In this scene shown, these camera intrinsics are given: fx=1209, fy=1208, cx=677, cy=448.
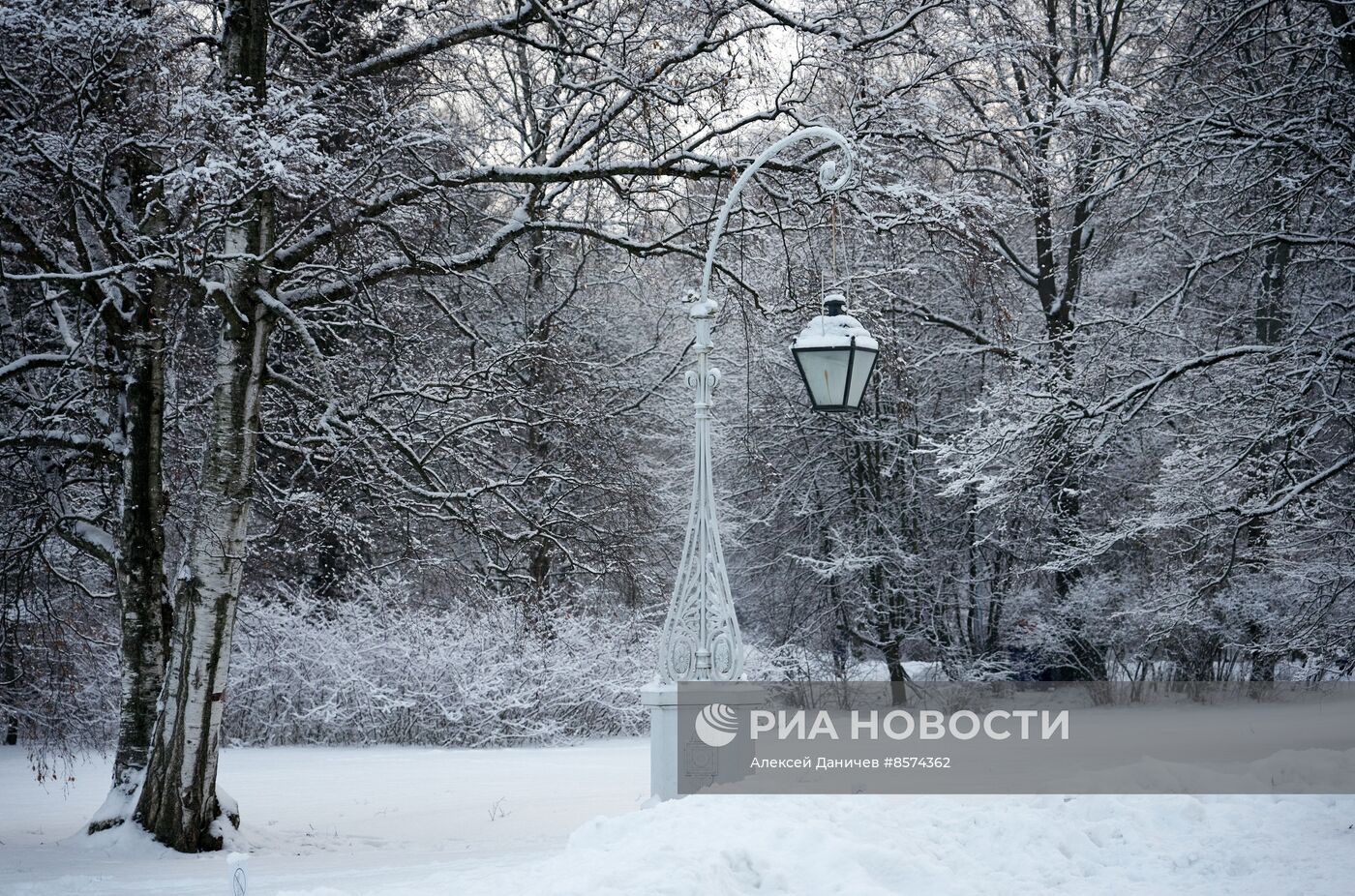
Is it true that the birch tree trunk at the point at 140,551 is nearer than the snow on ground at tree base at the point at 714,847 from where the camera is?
No

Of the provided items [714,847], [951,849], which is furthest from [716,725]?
[951,849]

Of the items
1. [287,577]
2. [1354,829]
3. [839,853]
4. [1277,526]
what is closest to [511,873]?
[839,853]

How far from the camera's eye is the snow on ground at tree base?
658cm

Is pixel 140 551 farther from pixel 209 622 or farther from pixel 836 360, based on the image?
pixel 836 360

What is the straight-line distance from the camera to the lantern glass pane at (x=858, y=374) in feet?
23.8

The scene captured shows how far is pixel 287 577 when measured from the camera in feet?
56.4

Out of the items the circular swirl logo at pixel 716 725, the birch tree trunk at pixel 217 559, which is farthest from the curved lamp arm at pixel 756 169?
the birch tree trunk at pixel 217 559

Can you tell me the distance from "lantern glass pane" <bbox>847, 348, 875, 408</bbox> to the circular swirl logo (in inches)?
82.5

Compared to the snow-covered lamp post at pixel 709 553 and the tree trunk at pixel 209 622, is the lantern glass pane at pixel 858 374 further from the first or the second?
the tree trunk at pixel 209 622

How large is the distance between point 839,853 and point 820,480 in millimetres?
13811

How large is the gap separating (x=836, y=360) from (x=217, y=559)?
482cm

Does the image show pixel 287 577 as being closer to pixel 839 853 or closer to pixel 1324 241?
pixel 839 853

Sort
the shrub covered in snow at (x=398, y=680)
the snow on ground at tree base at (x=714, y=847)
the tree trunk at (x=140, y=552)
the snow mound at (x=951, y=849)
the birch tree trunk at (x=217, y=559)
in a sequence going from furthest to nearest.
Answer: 1. the shrub covered in snow at (x=398, y=680)
2. the tree trunk at (x=140, y=552)
3. the birch tree trunk at (x=217, y=559)
4. the snow on ground at tree base at (x=714, y=847)
5. the snow mound at (x=951, y=849)

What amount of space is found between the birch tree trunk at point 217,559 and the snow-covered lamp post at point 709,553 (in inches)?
134
